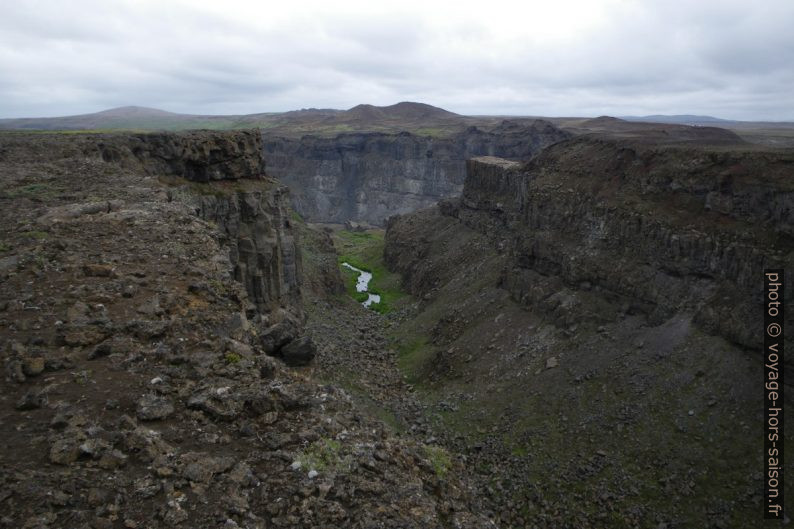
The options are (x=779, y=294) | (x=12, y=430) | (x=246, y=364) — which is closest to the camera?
(x=12, y=430)

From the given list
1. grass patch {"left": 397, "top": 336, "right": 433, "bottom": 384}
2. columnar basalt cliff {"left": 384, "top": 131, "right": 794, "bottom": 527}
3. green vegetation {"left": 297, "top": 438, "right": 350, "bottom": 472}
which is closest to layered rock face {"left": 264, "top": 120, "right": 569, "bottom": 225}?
grass patch {"left": 397, "top": 336, "right": 433, "bottom": 384}

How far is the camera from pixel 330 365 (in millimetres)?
39219

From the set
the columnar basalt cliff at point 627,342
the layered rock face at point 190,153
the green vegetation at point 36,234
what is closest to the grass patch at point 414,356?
the columnar basalt cliff at point 627,342

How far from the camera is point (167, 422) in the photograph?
34.7 ft

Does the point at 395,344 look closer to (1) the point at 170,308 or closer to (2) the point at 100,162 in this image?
(2) the point at 100,162

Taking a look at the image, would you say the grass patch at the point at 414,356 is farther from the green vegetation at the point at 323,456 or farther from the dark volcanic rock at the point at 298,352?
the green vegetation at the point at 323,456

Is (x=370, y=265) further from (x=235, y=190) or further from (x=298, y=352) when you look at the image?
(x=298, y=352)

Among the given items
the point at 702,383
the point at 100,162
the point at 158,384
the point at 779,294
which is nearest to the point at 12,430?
the point at 158,384

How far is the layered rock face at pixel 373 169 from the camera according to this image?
130m

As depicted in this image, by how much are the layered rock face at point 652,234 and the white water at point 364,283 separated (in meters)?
22.2

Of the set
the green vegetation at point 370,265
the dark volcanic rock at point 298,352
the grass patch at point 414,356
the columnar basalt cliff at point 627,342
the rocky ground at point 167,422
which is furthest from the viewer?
the green vegetation at point 370,265

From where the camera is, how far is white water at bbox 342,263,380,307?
68.9 meters

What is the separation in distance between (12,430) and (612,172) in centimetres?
4073

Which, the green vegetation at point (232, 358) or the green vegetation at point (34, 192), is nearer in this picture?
the green vegetation at point (232, 358)
